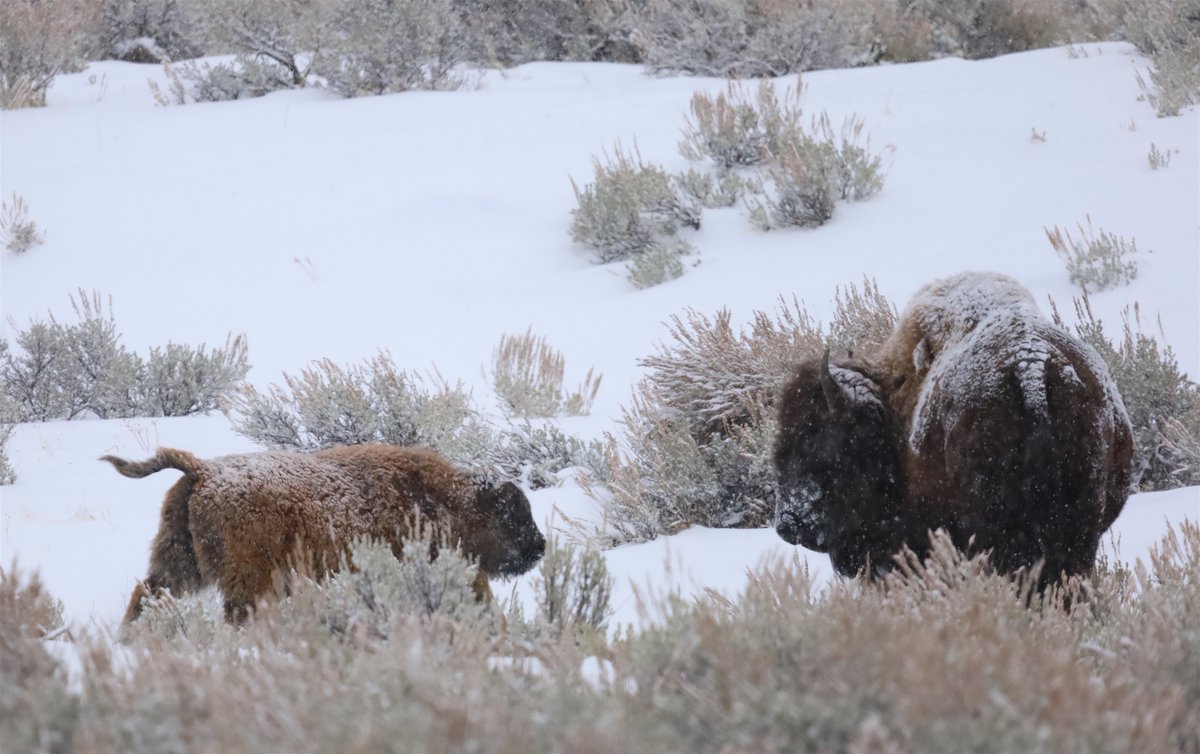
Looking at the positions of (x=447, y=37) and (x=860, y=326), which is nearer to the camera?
(x=860, y=326)

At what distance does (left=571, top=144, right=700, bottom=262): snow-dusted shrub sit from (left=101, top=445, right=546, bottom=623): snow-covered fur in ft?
20.8

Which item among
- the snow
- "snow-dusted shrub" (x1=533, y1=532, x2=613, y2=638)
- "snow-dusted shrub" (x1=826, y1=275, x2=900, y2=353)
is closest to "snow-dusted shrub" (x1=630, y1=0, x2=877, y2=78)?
the snow

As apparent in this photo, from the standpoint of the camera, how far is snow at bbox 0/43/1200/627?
7.70 meters

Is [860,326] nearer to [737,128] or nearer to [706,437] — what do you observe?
[706,437]

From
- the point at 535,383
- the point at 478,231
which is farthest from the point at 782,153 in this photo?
the point at 535,383

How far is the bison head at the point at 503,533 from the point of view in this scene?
4.98 m

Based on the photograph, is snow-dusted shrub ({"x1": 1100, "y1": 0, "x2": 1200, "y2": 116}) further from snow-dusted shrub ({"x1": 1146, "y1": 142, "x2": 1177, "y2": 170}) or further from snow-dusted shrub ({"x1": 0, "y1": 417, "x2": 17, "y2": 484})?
snow-dusted shrub ({"x1": 0, "y1": 417, "x2": 17, "y2": 484})

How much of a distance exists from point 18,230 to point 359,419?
20.2 ft

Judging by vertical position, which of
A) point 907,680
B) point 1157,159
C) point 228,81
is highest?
point 228,81

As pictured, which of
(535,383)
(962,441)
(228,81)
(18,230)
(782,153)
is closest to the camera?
(962,441)

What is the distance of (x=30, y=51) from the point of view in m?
14.9

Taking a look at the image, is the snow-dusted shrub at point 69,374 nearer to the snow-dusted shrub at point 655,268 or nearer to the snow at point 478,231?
the snow at point 478,231

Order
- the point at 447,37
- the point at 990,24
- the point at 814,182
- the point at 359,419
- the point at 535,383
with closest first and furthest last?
the point at 359,419 → the point at 535,383 → the point at 814,182 → the point at 447,37 → the point at 990,24

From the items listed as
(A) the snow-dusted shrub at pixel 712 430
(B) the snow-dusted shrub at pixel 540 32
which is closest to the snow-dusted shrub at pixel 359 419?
(A) the snow-dusted shrub at pixel 712 430
